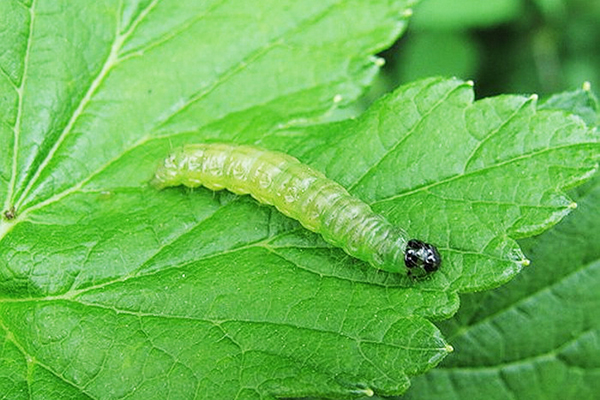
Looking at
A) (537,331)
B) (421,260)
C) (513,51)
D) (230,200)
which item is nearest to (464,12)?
(513,51)

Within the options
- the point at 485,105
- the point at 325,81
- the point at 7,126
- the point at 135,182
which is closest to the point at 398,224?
the point at 485,105

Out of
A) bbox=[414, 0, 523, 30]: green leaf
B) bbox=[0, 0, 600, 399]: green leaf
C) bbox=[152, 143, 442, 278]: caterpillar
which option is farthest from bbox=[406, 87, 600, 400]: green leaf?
bbox=[414, 0, 523, 30]: green leaf

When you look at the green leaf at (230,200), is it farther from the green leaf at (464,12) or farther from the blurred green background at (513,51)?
the blurred green background at (513,51)

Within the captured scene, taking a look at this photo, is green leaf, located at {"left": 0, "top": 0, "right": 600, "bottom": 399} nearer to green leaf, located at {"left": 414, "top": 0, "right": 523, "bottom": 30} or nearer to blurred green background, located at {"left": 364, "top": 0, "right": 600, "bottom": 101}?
green leaf, located at {"left": 414, "top": 0, "right": 523, "bottom": 30}

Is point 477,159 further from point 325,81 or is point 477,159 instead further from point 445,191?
point 325,81

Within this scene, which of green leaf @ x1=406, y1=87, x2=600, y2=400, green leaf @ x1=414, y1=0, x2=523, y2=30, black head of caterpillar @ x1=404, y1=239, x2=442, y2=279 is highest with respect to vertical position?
black head of caterpillar @ x1=404, y1=239, x2=442, y2=279

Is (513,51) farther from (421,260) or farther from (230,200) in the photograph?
(421,260)

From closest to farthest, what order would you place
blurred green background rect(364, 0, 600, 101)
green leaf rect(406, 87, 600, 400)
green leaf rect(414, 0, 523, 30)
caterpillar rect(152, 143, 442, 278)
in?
caterpillar rect(152, 143, 442, 278) → green leaf rect(406, 87, 600, 400) → green leaf rect(414, 0, 523, 30) → blurred green background rect(364, 0, 600, 101)

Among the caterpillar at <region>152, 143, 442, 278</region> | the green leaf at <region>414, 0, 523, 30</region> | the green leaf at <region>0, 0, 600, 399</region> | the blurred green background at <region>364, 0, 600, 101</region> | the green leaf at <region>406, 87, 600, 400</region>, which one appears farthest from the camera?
the blurred green background at <region>364, 0, 600, 101</region>

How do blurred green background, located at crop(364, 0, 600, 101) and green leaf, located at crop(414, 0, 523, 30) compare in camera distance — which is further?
blurred green background, located at crop(364, 0, 600, 101)
